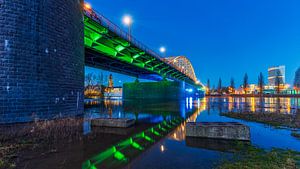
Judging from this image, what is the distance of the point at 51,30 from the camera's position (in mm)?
15570

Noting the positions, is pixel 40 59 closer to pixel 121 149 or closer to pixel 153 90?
pixel 121 149

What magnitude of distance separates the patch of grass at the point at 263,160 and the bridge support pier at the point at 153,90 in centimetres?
5376

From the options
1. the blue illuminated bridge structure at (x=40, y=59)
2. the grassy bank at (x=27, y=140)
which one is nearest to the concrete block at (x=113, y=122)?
the grassy bank at (x=27, y=140)

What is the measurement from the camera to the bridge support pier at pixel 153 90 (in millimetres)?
62188

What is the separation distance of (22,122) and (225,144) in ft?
48.1

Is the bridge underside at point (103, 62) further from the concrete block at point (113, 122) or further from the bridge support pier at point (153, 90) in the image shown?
the concrete block at point (113, 122)

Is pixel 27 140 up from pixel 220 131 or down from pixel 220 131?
down

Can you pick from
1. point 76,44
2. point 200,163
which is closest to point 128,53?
point 76,44

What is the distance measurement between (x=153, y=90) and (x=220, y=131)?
2147 inches

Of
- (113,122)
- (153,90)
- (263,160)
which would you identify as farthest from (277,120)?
(153,90)

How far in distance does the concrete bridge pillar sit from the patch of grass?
48.3 ft

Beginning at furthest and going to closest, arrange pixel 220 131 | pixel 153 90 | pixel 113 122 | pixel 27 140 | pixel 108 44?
pixel 153 90
pixel 108 44
pixel 113 122
pixel 220 131
pixel 27 140

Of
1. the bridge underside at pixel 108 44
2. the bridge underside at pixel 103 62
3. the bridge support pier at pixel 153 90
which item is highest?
the bridge underside at pixel 108 44

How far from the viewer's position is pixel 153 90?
64.2m
